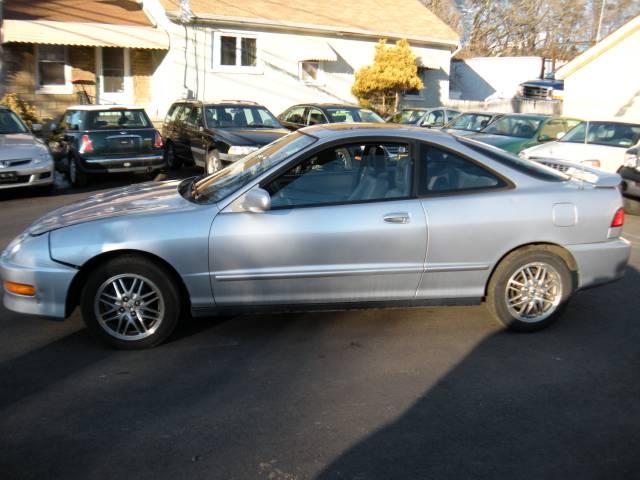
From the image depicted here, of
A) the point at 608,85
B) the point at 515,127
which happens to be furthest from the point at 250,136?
the point at 608,85

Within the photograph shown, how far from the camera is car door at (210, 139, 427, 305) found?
4.77 meters

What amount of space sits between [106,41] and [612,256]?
52.8 feet

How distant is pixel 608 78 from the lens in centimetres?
2077

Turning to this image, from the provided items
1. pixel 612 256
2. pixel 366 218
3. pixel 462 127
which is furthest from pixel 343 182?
pixel 462 127

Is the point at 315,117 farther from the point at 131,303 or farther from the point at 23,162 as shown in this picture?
the point at 131,303

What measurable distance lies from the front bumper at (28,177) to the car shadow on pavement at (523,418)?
8.62m

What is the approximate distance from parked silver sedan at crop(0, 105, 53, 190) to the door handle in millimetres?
8093

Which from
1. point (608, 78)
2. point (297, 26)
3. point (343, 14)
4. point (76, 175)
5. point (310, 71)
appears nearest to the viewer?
point (76, 175)

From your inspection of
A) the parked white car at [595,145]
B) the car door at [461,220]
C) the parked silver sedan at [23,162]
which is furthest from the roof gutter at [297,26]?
the car door at [461,220]

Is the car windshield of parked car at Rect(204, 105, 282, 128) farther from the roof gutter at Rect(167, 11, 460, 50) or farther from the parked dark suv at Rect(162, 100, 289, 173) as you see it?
the roof gutter at Rect(167, 11, 460, 50)

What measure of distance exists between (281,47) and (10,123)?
36.2 feet

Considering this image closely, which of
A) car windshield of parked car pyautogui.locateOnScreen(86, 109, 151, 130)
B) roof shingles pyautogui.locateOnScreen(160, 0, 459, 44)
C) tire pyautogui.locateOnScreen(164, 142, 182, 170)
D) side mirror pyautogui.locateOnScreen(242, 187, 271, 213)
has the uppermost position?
roof shingles pyautogui.locateOnScreen(160, 0, 459, 44)

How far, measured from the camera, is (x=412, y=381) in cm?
442

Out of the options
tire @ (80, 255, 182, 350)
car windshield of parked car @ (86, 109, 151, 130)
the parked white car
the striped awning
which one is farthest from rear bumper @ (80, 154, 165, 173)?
tire @ (80, 255, 182, 350)
